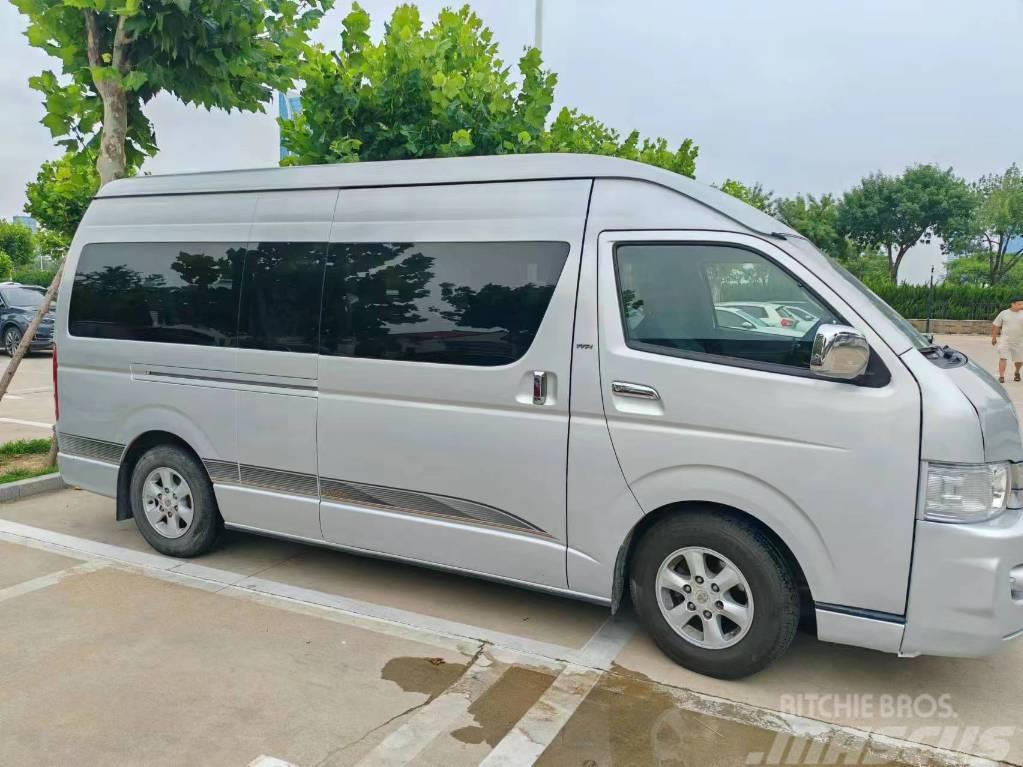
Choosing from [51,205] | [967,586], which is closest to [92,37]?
[967,586]

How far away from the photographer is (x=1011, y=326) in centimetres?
1408

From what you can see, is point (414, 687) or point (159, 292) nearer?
point (414, 687)

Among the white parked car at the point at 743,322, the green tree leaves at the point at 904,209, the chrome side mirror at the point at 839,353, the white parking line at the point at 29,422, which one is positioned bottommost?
the white parking line at the point at 29,422

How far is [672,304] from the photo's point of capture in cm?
373

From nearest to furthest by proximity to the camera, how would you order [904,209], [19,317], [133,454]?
[133,454] < [19,317] < [904,209]

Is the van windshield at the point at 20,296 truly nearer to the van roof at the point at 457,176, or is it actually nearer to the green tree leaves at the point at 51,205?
the green tree leaves at the point at 51,205

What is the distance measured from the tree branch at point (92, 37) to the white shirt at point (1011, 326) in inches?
562

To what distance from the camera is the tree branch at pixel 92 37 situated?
7.05 meters

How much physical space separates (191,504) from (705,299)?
3.55 m

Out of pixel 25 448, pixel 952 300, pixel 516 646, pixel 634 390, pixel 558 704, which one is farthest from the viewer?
pixel 952 300

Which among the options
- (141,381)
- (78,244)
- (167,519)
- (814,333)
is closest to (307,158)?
(78,244)

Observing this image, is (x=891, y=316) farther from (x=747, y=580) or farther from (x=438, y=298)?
(x=438, y=298)

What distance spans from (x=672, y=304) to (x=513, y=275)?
2.71 ft

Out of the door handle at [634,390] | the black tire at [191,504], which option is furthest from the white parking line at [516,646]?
the door handle at [634,390]
